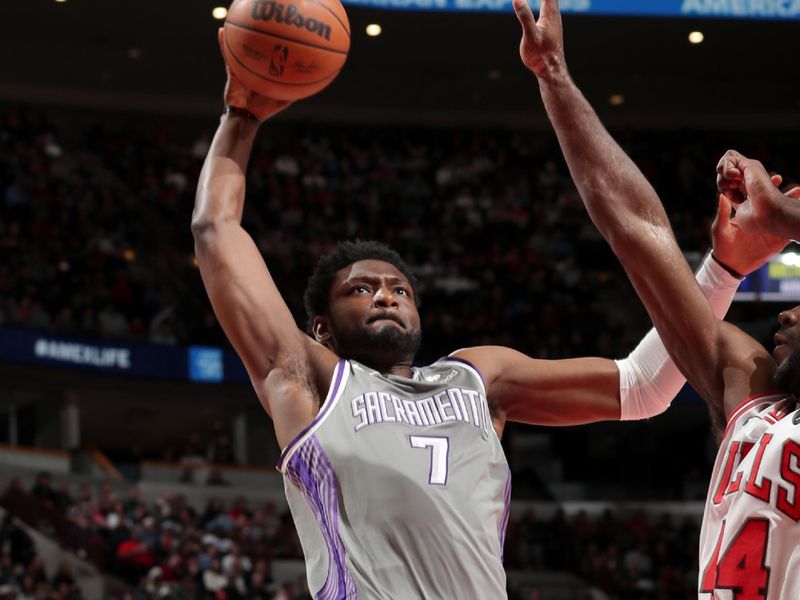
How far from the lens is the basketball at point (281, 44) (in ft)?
13.4

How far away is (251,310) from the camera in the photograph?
150 inches

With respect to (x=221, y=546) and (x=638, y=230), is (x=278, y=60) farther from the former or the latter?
(x=221, y=546)

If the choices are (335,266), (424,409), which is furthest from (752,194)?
(335,266)

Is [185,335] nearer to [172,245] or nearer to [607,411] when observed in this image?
[172,245]

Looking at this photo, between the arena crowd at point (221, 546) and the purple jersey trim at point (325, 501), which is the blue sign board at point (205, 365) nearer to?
the arena crowd at point (221, 546)

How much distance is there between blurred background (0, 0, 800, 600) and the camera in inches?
723

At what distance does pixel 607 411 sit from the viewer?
4.21 metres

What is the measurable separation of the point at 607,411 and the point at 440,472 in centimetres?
83

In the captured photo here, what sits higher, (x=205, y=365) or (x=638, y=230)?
(x=638, y=230)

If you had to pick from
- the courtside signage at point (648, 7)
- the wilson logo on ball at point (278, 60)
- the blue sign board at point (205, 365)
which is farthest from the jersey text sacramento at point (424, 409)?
the blue sign board at point (205, 365)

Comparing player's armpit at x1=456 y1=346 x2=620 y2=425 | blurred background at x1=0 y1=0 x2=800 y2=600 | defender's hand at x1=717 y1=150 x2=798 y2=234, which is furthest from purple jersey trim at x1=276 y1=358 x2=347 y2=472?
blurred background at x1=0 y1=0 x2=800 y2=600

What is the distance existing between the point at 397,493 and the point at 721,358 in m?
0.98

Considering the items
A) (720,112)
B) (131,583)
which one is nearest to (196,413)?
(131,583)

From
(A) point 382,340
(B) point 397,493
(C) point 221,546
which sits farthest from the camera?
(C) point 221,546
